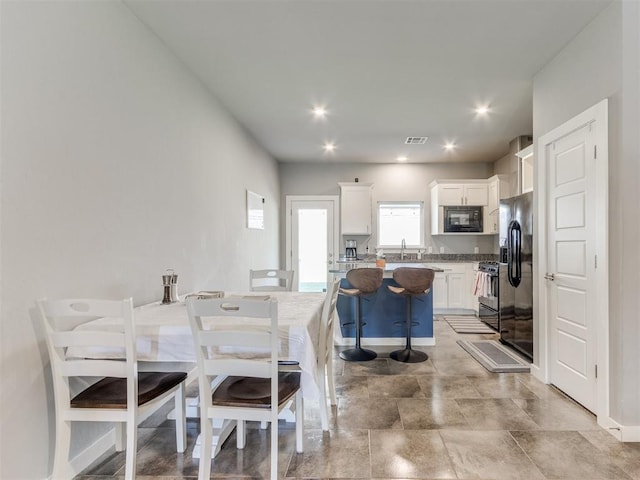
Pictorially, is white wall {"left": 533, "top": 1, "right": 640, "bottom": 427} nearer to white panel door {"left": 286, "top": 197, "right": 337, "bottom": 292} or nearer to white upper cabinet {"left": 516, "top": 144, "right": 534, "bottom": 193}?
white upper cabinet {"left": 516, "top": 144, "right": 534, "bottom": 193}

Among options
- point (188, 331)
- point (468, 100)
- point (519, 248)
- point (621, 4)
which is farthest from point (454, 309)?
point (188, 331)

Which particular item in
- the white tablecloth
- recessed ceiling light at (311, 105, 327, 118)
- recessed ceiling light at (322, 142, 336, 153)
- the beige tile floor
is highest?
recessed ceiling light at (322, 142, 336, 153)

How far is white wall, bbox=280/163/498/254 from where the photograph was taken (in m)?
6.48

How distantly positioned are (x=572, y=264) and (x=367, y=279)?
1.73 metres

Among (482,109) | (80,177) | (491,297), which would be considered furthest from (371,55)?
(491,297)

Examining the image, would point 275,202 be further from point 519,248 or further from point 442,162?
point 519,248

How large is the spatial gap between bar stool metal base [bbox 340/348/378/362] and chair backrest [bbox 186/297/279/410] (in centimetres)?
208

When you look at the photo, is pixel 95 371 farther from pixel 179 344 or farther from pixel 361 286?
pixel 361 286

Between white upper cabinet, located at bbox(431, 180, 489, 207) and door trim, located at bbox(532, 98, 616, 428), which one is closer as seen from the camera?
door trim, located at bbox(532, 98, 616, 428)

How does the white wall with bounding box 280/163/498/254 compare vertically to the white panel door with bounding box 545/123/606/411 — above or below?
above

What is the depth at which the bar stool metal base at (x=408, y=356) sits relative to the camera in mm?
3564

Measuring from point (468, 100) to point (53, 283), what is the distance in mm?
3963

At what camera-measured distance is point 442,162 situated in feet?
21.3

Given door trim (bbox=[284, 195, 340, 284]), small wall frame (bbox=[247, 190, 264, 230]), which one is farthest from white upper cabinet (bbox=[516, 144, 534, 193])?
small wall frame (bbox=[247, 190, 264, 230])
